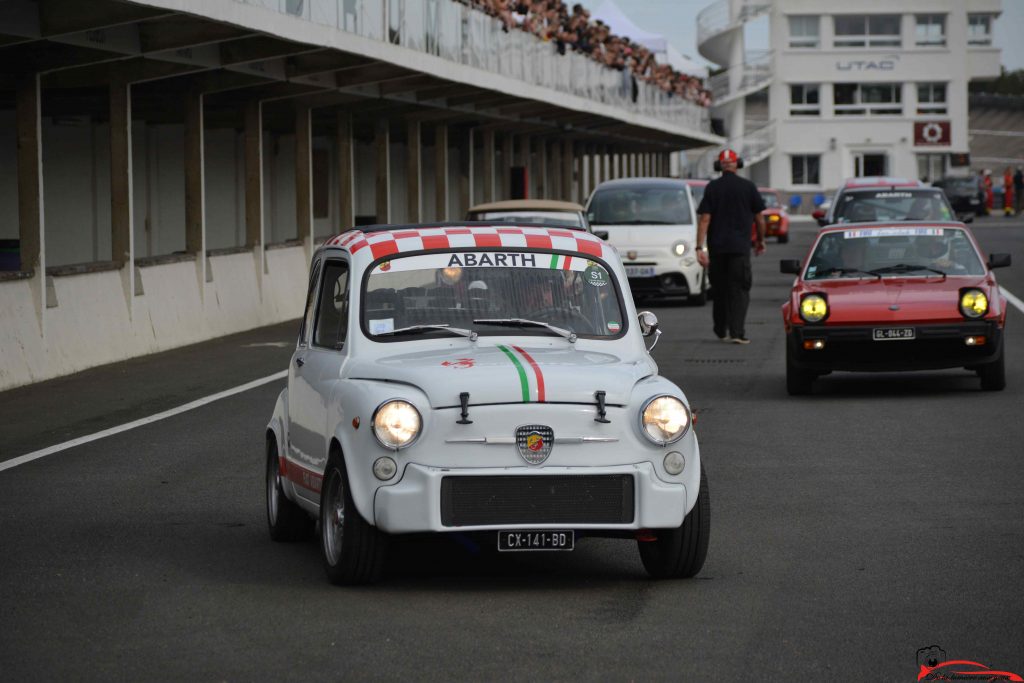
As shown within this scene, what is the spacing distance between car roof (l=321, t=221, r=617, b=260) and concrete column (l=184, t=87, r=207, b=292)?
15.2 metres

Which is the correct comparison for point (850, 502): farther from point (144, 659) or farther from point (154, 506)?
point (144, 659)

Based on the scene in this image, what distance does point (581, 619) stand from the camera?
705cm

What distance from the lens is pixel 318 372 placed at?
8484 millimetres

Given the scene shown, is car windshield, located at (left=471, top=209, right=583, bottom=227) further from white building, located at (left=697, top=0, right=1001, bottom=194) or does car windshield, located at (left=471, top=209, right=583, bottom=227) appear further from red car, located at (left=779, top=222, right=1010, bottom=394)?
A: white building, located at (left=697, top=0, right=1001, bottom=194)

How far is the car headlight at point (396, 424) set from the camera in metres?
7.39

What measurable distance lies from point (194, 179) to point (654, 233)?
752 cm

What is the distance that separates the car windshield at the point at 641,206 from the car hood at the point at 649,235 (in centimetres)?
32

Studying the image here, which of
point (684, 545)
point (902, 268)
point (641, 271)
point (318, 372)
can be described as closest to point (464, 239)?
point (318, 372)

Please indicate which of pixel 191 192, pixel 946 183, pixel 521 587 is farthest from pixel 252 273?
pixel 946 183

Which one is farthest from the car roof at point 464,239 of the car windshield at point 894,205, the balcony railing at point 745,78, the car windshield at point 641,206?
the balcony railing at point 745,78

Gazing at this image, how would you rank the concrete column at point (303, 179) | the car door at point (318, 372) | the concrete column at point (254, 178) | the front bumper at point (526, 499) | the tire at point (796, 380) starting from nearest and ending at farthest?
the front bumper at point (526, 499)
the car door at point (318, 372)
the tire at point (796, 380)
the concrete column at point (254, 178)
the concrete column at point (303, 179)

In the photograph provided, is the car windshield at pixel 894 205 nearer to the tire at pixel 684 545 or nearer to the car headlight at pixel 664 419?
the tire at pixel 684 545

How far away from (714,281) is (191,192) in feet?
24.6

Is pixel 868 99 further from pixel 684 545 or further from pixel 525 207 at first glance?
pixel 684 545
